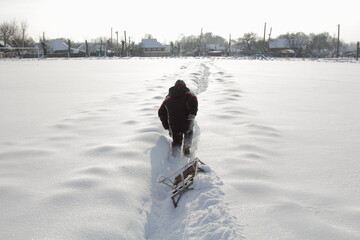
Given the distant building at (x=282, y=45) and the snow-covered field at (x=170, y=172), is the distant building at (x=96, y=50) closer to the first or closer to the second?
the distant building at (x=282, y=45)

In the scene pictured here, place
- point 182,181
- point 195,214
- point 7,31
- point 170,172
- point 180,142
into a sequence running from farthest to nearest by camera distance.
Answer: point 7,31
point 180,142
point 170,172
point 182,181
point 195,214

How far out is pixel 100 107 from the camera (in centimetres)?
757

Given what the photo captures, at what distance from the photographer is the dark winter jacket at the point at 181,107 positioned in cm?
419

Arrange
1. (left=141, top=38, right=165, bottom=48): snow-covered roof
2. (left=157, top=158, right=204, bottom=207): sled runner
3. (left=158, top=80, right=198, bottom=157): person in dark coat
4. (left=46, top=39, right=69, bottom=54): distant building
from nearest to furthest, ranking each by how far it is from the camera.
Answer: (left=157, top=158, right=204, bottom=207): sled runner < (left=158, top=80, right=198, bottom=157): person in dark coat < (left=46, top=39, right=69, bottom=54): distant building < (left=141, top=38, right=165, bottom=48): snow-covered roof

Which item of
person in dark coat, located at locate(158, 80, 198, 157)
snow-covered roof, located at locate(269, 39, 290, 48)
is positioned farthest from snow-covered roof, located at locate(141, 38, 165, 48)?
person in dark coat, located at locate(158, 80, 198, 157)

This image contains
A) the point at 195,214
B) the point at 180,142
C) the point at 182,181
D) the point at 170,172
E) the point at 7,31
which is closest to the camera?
the point at 195,214

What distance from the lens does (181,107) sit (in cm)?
419

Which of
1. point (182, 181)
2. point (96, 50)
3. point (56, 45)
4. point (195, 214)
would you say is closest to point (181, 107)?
point (182, 181)

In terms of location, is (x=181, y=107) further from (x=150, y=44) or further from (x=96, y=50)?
(x=150, y=44)

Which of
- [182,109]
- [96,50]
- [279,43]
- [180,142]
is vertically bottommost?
[180,142]

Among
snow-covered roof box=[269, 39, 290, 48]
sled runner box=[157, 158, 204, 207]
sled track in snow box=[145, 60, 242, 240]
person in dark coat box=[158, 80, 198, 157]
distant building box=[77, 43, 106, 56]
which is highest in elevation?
snow-covered roof box=[269, 39, 290, 48]

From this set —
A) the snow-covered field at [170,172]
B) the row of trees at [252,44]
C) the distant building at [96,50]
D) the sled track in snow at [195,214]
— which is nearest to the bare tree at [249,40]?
the row of trees at [252,44]

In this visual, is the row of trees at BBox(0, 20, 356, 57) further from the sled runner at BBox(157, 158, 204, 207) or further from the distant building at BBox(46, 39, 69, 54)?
the sled runner at BBox(157, 158, 204, 207)

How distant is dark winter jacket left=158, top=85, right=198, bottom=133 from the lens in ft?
13.7
